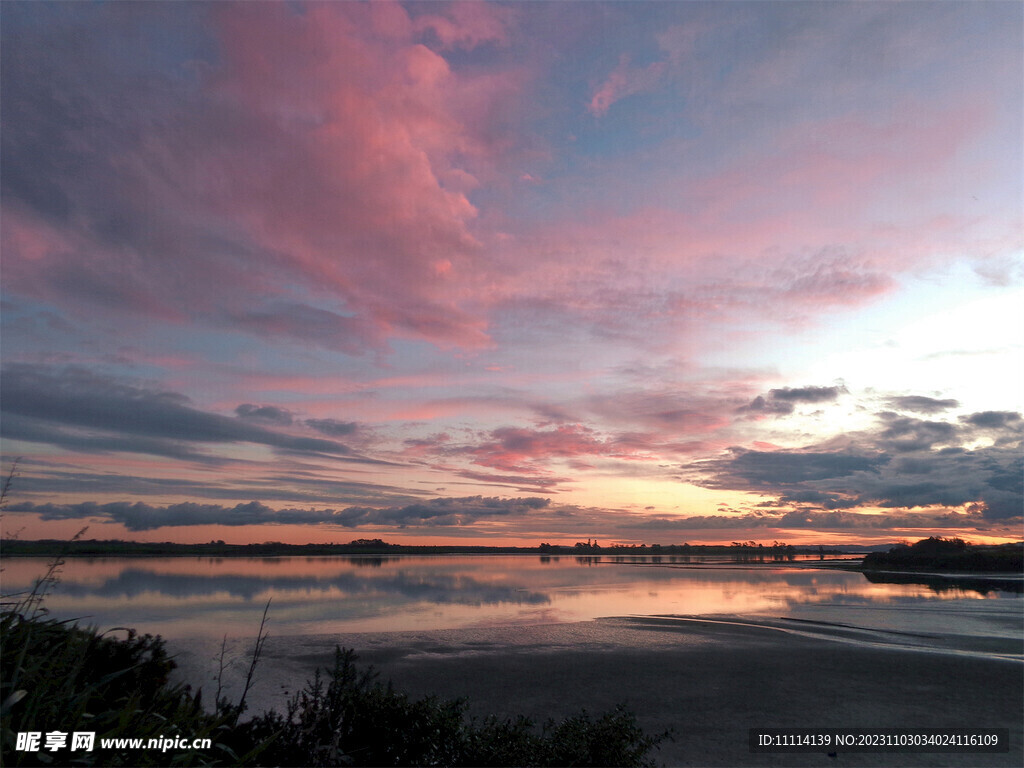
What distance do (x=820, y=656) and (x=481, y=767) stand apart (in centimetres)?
2009

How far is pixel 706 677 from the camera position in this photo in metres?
19.4

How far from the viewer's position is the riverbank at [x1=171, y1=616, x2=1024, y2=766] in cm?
1466

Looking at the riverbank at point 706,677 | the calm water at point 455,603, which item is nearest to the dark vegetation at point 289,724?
the riverbank at point 706,677

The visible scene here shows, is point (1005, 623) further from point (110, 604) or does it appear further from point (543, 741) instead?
point (110, 604)

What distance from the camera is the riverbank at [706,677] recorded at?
14664 millimetres

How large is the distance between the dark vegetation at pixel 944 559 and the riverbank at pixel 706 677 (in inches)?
3181

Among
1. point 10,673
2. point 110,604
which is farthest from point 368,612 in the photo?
point 10,673

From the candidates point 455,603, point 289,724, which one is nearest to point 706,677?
point 289,724

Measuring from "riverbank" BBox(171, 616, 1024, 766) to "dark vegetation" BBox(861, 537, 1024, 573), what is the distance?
265ft

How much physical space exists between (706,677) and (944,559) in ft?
347

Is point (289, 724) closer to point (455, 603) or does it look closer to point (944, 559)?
point (455, 603)

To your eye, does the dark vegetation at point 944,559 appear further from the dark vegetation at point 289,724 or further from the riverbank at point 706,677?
the dark vegetation at point 289,724

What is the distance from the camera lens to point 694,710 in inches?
616

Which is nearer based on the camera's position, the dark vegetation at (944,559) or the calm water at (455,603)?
the calm water at (455,603)
